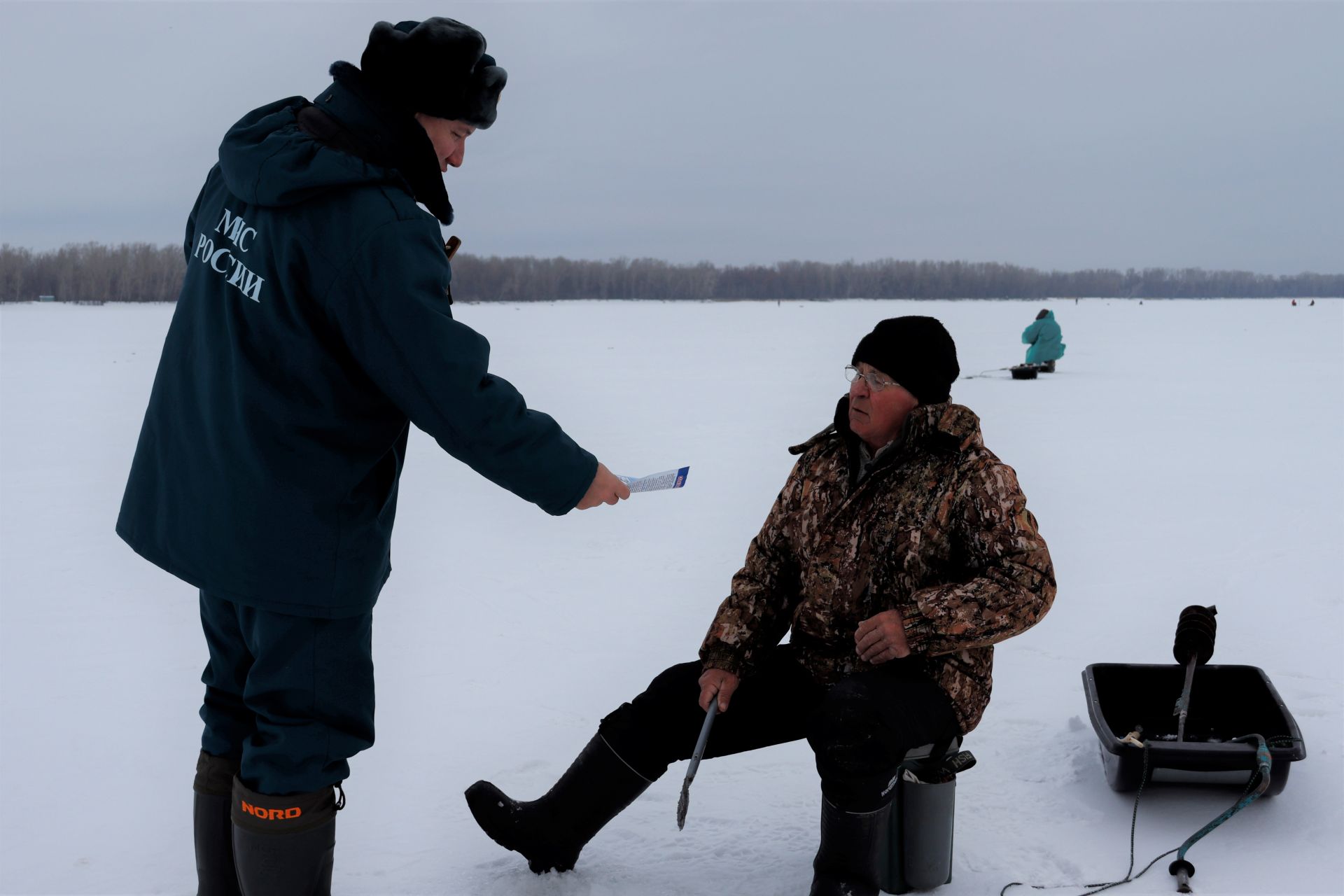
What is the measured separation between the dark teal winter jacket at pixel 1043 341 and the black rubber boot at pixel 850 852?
1294 cm

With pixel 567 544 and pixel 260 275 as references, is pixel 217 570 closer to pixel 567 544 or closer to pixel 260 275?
pixel 260 275

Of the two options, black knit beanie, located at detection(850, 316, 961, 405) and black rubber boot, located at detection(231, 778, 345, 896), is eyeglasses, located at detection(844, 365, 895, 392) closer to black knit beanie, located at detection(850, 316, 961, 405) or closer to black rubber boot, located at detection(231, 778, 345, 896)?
black knit beanie, located at detection(850, 316, 961, 405)

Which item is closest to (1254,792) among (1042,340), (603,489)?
(603,489)

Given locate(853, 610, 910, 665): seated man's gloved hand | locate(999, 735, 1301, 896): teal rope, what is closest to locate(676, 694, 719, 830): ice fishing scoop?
locate(853, 610, 910, 665): seated man's gloved hand

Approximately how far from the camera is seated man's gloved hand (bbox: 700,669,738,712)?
2322mm

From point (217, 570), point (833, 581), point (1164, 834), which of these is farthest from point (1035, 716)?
point (217, 570)

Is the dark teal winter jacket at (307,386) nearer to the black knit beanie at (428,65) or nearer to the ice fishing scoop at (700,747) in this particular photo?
the black knit beanie at (428,65)

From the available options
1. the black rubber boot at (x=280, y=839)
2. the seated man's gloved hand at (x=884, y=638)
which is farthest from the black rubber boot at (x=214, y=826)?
the seated man's gloved hand at (x=884, y=638)

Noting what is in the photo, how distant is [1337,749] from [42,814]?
3.23 meters

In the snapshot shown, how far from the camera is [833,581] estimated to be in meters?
2.32

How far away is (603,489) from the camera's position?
77.1 inches

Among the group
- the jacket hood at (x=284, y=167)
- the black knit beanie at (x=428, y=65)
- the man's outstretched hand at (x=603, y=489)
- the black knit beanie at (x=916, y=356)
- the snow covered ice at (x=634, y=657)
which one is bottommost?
the snow covered ice at (x=634, y=657)

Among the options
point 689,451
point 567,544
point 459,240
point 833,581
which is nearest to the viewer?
point 459,240

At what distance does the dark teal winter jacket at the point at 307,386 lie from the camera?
1.72m
